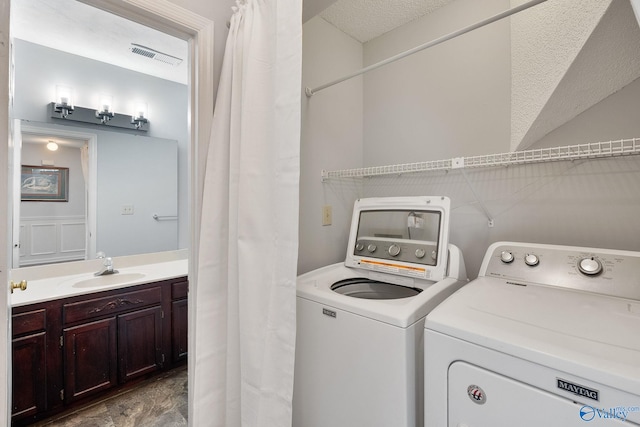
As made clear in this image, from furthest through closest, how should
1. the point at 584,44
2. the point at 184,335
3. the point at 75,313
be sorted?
1. the point at 184,335
2. the point at 75,313
3. the point at 584,44

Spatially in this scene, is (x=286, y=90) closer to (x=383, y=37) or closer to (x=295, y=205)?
(x=295, y=205)

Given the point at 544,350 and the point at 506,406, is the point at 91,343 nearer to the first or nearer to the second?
the point at 506,406

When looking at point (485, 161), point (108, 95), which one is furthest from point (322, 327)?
point (108, 95)

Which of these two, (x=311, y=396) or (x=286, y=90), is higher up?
(x=286, y=90)

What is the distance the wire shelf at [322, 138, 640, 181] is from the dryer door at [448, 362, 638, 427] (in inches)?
34.4

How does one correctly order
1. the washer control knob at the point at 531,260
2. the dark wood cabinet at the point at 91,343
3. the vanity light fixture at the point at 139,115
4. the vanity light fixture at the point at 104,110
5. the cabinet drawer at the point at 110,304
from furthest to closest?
the vanity light fixture at the point at 139,115 < the vanity light fixture at the point at 104,110 < the cabinet drawer at the point at 110,304 < the dark wood cabinet at the point at 91,343 < the washer control knob at the point at 531,260

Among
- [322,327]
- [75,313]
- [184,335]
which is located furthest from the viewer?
[184,335]

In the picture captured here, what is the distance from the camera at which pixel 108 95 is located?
2.49 meters

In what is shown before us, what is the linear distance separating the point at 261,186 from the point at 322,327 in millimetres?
648

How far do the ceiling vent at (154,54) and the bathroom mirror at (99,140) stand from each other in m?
0.02

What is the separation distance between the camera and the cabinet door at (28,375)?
1.65m

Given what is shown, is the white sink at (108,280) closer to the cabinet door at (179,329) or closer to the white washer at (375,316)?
the cabinet door at (179,329)

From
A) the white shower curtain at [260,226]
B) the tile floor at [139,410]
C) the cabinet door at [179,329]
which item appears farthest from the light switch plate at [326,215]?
the tile floor at [139,410]

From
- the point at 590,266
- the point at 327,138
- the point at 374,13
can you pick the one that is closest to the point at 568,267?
the point at 590,266
